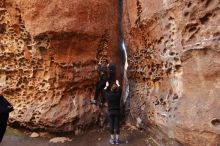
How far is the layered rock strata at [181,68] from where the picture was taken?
5449 mm

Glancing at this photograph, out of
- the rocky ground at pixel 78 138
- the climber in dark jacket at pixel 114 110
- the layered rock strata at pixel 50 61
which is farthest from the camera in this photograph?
the layered rock strata at pixel 50 61

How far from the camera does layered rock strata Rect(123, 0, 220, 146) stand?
5449 millimetres

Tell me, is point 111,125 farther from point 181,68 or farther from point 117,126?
point 181,68

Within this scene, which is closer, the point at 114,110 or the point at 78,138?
the point at 114,110

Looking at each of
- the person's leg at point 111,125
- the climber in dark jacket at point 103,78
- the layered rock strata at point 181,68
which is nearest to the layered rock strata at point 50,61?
the climber in dark jacket at point 103,78

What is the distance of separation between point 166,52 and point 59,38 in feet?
10.3

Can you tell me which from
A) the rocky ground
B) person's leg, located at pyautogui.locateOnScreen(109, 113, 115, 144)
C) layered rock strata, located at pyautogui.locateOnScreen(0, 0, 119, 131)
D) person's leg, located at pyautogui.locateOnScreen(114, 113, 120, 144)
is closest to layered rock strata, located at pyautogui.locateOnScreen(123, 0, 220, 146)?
the rocky ground

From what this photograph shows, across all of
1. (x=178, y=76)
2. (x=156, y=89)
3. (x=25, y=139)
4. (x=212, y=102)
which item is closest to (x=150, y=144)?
(x=156, y=89)

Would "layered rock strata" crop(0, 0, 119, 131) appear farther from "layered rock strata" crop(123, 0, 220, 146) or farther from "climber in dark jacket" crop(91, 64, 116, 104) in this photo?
"layered rock strata" crop(123, 0, 220, 146)

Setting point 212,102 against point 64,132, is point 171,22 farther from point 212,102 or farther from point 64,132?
point 64,132

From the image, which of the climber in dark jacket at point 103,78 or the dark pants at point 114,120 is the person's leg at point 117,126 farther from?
the climber in dark jacket at point 103,78

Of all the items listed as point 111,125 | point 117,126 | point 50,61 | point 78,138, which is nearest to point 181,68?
point 117,126

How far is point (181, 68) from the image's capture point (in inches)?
245

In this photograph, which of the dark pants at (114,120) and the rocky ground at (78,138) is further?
the rocky ground at (78,138)
